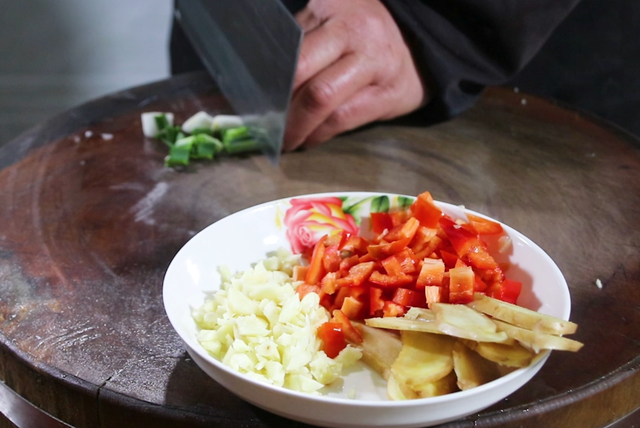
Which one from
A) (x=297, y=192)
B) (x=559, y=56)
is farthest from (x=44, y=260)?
(x=559, y=56)

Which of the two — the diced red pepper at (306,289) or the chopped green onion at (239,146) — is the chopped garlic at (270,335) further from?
the chopped green onion at (239,146)

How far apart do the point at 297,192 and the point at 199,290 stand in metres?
0.38

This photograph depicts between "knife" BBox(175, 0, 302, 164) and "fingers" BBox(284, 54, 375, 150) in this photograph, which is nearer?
"knife" BBox(175, 0, 302, 164)

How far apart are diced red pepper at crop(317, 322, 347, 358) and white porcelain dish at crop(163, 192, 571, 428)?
0.03m

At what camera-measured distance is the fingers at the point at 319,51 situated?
1193 mm

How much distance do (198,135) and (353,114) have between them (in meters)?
0.29

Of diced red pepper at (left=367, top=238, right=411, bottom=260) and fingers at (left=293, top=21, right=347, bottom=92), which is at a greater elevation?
fingers at (left=293, top=21, right=347, bottom=92)

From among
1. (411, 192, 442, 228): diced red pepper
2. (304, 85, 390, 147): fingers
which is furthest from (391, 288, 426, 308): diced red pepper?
(304, 85, 390, 147): fingers

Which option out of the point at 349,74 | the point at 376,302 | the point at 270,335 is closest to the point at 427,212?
the point at 376,302

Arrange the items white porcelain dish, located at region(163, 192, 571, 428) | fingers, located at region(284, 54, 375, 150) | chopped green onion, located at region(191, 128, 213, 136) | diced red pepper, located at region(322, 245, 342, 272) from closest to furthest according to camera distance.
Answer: white porcelain dish, located at region(163, 192, 571, 428) < diced red pepper, located at region(322, 245, 342, 272) < fingers, located at region(284, 54, 375, 150) < chopped green onion, located at region(191, 128, 213, 136)

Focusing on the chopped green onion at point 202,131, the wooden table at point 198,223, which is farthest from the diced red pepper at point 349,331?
the chopped green onion at point 202,131

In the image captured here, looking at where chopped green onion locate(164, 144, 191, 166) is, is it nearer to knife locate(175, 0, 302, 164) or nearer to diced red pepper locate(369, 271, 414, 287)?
knife locate(175, 0, 302, 164)

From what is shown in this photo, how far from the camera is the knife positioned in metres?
1.08

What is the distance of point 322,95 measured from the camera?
1180 millimetres
